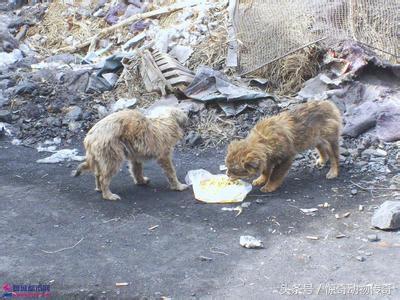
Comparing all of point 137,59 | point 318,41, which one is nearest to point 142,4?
A: point 137,59

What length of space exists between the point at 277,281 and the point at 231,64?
6092 mm

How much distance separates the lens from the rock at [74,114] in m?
9.75

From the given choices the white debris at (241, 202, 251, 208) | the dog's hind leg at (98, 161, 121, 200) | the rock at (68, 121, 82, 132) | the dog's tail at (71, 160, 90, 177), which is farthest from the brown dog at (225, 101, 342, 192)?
the rock at (68, 121, 82, 132)

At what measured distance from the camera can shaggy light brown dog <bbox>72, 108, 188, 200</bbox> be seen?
21.7 feet

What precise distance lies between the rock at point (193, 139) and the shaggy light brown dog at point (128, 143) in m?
1.49

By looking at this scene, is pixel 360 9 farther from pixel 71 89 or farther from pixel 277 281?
pixel 277 281

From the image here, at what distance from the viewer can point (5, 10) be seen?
16734 millimetres

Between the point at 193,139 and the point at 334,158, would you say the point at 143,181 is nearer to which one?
the point at 193,139

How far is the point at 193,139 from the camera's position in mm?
8680

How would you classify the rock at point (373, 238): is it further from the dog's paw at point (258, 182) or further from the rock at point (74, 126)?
the rock at point (74, 126)

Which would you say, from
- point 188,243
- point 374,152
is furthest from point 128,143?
point 374,152

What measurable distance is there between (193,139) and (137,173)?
1.64 m

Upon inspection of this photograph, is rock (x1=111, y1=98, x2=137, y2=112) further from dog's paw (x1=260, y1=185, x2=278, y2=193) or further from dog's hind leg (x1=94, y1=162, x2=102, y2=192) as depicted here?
dog's paw (x1=260, y1=185, x2=278, y2=193)

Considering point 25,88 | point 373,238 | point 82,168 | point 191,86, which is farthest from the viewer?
point 25,88
